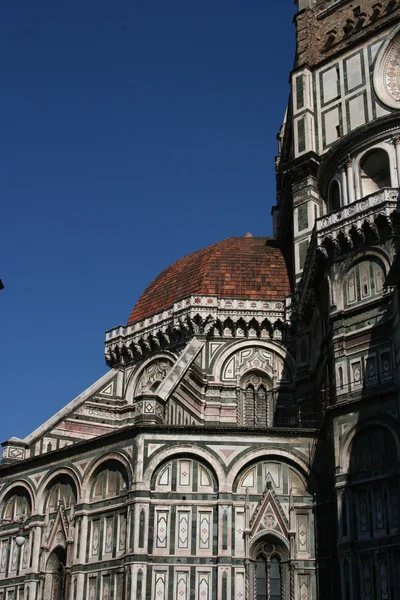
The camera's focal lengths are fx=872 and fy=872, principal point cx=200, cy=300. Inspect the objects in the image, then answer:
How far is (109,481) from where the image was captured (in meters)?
36.0

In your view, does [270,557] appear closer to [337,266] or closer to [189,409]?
[189,409]

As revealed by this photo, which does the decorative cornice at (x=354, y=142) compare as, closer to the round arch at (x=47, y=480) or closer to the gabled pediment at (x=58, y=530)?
the round arch at (x=47, y=480)

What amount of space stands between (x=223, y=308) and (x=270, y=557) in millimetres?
14228

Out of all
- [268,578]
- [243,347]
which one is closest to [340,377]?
[268,578]

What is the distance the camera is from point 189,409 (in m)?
40.3

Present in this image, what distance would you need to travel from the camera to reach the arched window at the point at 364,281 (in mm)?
34781

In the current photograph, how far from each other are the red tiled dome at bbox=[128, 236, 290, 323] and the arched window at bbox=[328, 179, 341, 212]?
5.49 meters

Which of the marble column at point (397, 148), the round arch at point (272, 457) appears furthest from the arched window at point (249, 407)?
the marble column at point (397, 148)

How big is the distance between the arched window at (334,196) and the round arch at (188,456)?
14001 millimetres

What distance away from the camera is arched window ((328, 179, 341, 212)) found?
4169 cm

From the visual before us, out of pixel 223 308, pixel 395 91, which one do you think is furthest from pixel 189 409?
pixel 395 91

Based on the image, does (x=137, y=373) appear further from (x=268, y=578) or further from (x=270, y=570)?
(x=268, y=578)

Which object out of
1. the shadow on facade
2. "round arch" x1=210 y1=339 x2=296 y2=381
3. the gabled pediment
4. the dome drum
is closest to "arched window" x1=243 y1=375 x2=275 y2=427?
"round arch" x1=210 y1=339 x2=296 y2=381

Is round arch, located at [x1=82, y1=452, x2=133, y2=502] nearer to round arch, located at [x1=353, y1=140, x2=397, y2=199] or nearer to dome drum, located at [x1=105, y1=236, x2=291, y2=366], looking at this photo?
dome drum, located at [x1=105, y1=236, x2=291, y2=366]
